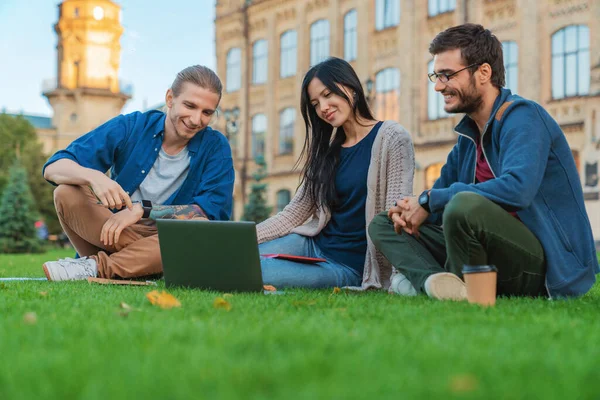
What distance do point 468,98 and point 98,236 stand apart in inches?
125

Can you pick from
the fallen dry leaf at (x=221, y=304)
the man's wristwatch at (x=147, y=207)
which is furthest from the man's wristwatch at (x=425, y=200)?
the man's wristwatch at (x=147, y=207)

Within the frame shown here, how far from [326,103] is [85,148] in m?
1.96

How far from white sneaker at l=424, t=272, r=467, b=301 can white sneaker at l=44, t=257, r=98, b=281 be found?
2875 millimetres

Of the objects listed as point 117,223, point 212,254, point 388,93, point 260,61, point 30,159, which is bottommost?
point 212,254

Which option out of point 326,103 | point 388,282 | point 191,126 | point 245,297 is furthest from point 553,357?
point 191,126

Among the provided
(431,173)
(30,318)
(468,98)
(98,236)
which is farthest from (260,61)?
(30,318)

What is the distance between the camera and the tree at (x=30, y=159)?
1516 inches

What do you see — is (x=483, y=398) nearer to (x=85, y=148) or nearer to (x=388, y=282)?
(x=388, y=282)

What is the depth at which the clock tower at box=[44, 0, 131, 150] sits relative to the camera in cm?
5841

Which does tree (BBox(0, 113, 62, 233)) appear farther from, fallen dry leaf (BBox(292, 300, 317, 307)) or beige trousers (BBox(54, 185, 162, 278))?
fallen dry leaf (BBox(292, 300, 317, 307))

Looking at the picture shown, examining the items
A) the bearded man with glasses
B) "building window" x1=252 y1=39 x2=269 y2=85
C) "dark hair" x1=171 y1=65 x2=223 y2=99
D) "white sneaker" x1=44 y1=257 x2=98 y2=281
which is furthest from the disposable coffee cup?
"building window" x1=252 y1=39 x2=269 y2=85

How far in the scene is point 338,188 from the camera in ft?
18.4

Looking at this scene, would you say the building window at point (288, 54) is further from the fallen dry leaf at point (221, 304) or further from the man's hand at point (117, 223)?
the fallen dry leaf at point (221, 304)

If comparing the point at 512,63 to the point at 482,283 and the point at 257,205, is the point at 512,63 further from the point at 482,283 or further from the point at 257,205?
the point at 482,283
